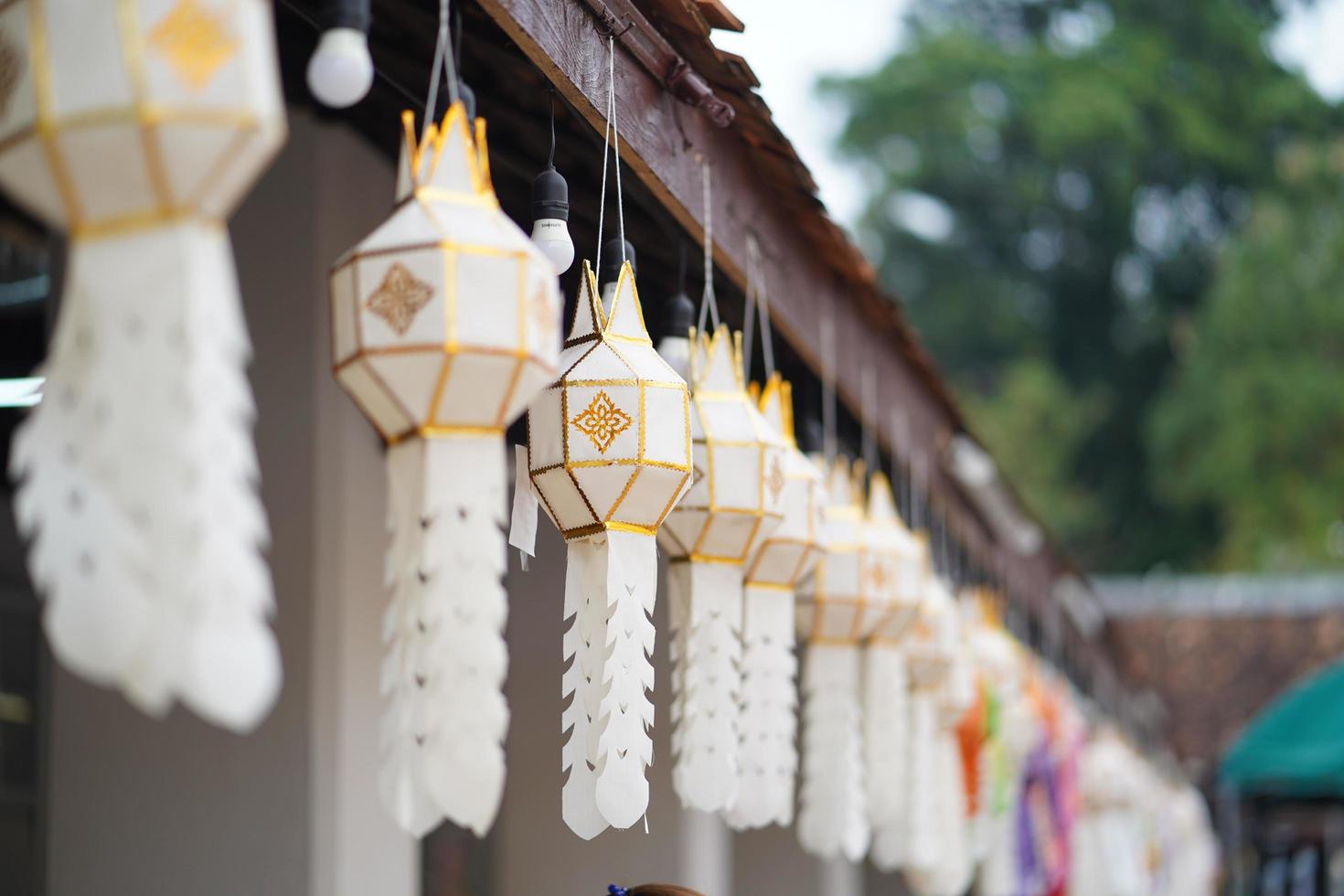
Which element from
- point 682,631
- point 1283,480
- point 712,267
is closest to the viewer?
point 682,631

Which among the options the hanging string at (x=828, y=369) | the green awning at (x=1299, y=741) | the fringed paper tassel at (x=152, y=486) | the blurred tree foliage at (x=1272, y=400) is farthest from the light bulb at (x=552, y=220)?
the blurred tree foliage at (x=1272, y=400)

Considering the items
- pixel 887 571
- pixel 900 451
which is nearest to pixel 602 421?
pixel 887 571

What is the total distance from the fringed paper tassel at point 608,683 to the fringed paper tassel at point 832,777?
96 centimetres

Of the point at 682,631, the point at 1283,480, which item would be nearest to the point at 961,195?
the point at 1283,480

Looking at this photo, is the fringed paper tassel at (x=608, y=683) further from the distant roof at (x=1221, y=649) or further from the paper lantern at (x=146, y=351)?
the distant roof at (x=1221, y=649)

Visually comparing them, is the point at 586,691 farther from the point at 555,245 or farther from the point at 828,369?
the point at 828,369

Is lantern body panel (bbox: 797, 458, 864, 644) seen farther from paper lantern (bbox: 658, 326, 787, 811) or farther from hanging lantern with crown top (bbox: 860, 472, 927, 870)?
paper lantern (bbox: 658, 326, 787, 811)

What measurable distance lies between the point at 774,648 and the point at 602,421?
2.55 feet

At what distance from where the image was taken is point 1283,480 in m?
20.8

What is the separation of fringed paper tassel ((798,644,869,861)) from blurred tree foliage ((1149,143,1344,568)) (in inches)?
702

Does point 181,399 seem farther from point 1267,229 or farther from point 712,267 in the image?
point 1267,229

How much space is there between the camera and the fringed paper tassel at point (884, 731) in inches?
156

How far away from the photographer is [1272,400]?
66.9ft

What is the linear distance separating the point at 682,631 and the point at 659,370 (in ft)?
1.80
